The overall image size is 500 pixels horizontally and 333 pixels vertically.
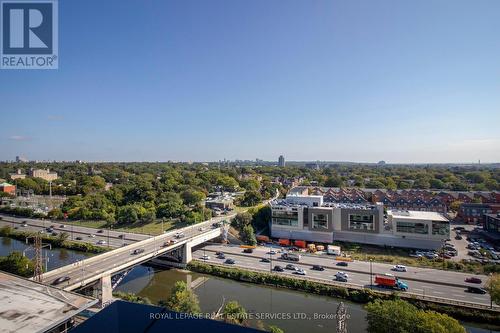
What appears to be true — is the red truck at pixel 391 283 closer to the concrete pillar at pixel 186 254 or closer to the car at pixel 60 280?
the concrete pillar at pixel 186 254

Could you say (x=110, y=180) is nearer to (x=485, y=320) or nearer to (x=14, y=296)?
(x=14, y=296)

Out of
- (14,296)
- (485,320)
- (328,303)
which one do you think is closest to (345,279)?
(328,303)

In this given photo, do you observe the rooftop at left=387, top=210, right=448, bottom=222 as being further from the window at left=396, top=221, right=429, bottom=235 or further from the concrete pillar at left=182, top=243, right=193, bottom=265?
the concrete pillar at left=182, top=243, right=193, bottom=265

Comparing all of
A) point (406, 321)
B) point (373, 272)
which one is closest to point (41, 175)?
point (373, 272)

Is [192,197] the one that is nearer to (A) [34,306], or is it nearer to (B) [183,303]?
(B) [183,303]

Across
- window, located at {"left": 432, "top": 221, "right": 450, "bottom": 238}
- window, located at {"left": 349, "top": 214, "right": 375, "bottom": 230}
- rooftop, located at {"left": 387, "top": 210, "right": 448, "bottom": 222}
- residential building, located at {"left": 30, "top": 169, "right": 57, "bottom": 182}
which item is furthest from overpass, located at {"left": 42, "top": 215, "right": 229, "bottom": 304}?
residential building, located at {"left": 30, "top": 169, "right": 57, "bottom": 182}
